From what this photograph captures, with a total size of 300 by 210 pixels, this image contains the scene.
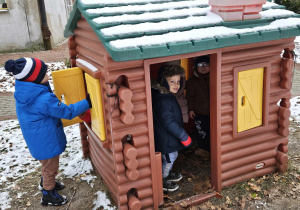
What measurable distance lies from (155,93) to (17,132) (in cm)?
465

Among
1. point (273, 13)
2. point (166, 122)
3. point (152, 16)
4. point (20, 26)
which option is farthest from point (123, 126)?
point (20, 26)

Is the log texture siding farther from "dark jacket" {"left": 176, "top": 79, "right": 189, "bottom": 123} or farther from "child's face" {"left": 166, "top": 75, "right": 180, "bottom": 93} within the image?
"dark jacket" {"left": 176, "top": 79, "right": 189, "bottom": 123}

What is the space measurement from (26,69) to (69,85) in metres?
0.81

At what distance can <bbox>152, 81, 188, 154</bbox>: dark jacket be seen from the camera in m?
4.23

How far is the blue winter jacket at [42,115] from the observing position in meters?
3.99

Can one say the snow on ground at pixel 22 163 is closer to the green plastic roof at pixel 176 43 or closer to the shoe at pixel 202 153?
the shoe at pixel 202 153

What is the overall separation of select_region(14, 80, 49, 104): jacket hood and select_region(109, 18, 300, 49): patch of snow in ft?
4.56

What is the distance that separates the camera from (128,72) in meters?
3.57

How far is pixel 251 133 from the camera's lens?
4570 mm

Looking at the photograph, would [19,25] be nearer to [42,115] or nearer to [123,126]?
[42,115]

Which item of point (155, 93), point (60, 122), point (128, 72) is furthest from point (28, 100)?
point (155, 93)

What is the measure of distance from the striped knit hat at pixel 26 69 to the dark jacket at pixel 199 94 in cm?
253

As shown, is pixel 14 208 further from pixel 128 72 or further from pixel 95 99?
pixel 128 72

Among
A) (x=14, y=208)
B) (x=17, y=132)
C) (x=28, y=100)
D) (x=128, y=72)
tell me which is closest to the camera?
(x=128, y=72)
